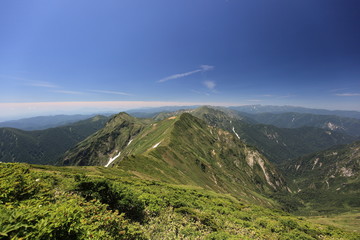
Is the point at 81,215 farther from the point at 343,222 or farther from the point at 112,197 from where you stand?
the point at 343,222

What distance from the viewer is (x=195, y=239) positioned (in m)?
13.2

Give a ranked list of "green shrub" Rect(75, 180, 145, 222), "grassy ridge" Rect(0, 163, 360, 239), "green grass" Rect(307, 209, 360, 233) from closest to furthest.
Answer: "grassy ridge" Rect(0, 163, 360, 239), "green shrub" Rect(75, 180, 145, 222), "green grass" Rect(307, 209, 360, 233)

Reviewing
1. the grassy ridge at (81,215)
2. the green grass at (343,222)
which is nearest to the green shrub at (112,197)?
the grassy ridge at (81,215)

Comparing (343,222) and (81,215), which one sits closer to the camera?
(81,215)

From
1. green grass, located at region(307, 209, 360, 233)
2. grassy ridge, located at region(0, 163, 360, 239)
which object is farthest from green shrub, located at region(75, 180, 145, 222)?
green grass, located at region(307, 209, 360, 233)

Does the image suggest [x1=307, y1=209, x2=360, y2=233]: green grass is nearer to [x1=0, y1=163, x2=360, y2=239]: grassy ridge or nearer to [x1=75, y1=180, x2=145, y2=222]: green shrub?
[x1=0, y1=163, x2=360, y2=239]: grassy ridge

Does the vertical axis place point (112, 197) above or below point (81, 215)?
below

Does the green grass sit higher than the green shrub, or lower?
lower

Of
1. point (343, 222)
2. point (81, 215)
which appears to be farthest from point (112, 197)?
point (343, 222)

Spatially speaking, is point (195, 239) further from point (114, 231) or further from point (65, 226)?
point (65, 226)

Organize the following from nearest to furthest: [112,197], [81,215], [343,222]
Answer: [81,215]
[112,197]
[343,222]

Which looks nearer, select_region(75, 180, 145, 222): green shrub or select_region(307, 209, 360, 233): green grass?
select_region(75, 180, 145, 222): green shrub

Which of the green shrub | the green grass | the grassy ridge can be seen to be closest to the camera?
the grassy ridge

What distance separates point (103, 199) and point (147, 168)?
2802 inches
